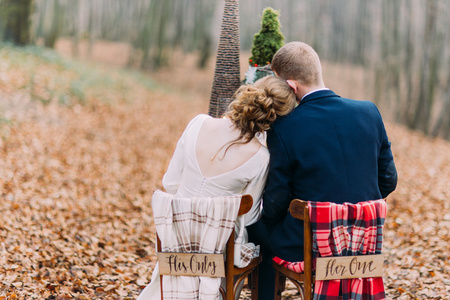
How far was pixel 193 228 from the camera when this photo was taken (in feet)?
8.29

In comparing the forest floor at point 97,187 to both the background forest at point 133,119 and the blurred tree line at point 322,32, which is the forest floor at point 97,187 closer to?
the background forest at point 133,119

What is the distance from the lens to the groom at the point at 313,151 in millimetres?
2594

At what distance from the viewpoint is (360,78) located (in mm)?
18797

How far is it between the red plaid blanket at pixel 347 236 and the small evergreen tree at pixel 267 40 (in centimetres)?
160

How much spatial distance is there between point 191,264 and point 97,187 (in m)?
4.55

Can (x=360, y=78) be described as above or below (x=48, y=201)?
above

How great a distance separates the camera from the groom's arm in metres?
2.62

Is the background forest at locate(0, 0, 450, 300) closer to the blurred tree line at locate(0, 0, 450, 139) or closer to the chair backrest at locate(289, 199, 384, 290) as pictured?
the blurred tree line at locate(0, 0, 450, 139)

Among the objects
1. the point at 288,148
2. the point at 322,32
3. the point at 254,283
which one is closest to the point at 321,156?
the point at 288,148

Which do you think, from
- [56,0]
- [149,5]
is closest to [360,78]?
[149,5]

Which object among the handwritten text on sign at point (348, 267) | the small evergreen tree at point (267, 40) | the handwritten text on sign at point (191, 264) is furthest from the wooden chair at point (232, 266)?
the small evergreen tree at point (267, 40)

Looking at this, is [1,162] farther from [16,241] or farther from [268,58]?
[268,58]

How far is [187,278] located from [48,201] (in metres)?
3.75

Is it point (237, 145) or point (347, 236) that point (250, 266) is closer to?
point (347, 236)
